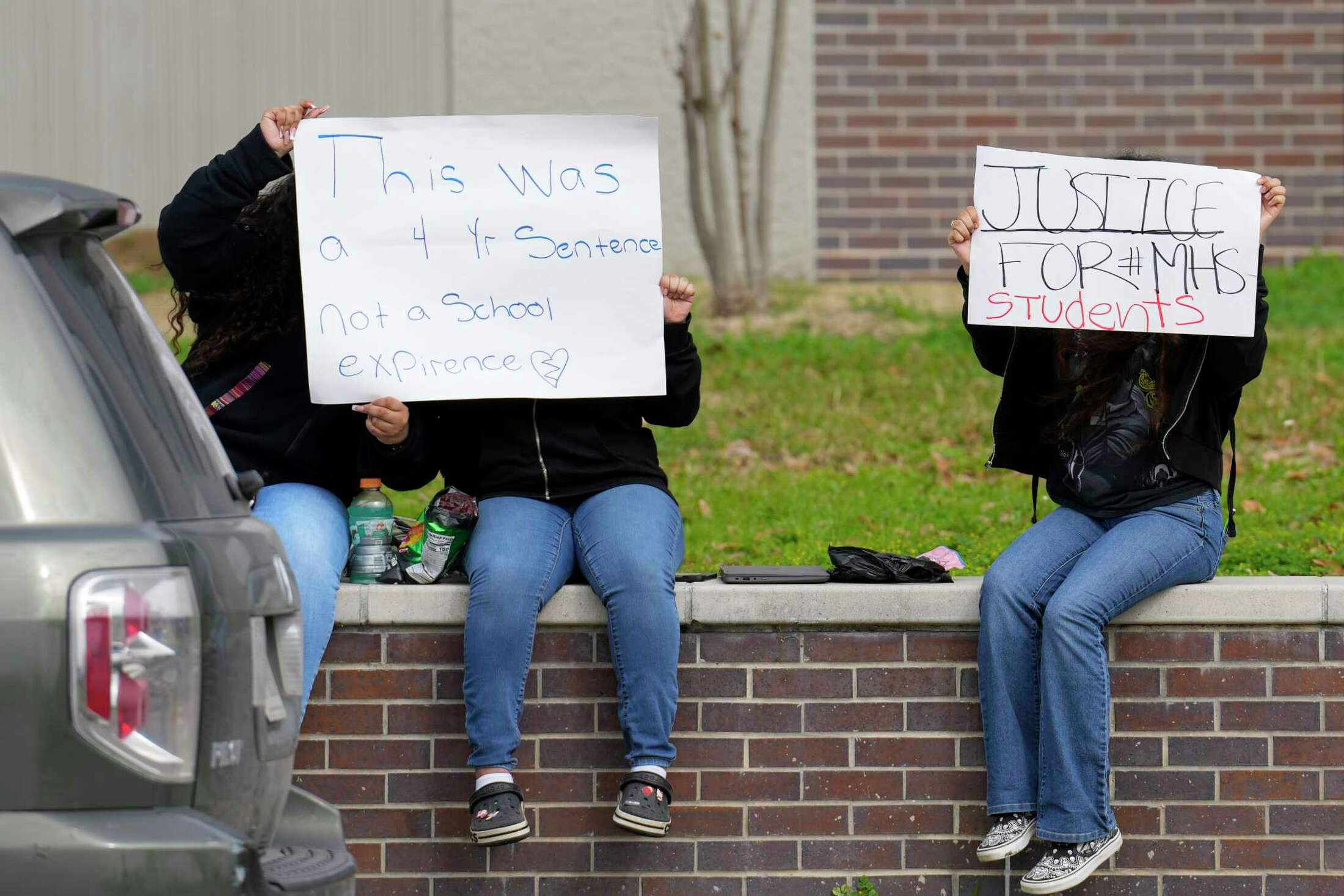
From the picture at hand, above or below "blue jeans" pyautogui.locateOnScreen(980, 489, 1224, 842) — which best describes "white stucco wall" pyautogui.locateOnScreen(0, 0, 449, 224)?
above

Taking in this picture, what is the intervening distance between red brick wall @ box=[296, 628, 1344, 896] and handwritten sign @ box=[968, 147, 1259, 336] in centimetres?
85

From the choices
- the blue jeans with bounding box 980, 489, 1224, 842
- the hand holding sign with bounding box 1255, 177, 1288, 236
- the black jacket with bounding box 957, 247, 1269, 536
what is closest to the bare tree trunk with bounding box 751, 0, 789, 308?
→ the black jacket with bounding box 957, 247, 1269, 536

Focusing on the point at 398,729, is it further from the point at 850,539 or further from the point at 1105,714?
the point at 850,539

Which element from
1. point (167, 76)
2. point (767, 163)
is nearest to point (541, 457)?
point (767, 163)

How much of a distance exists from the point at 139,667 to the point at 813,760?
2362 millimetres

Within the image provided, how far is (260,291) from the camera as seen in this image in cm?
445

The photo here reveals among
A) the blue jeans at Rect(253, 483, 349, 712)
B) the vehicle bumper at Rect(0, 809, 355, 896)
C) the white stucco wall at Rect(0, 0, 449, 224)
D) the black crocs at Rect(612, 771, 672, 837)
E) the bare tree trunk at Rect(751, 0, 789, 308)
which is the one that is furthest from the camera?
the bare tree trunk at Rect(751, 0, 789, 308)

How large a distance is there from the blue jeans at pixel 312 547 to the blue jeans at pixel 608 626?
0.35 metres

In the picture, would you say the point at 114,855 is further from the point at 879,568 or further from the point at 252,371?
the point at 879,568

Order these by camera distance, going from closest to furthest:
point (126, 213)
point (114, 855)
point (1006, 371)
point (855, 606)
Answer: point (114, 855), point (126, 213), point (855, 606), point (1006, 371)

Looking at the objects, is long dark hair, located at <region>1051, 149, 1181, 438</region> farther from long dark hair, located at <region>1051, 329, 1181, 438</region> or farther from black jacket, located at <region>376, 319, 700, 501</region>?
black jacket, located at <region>376, 319, 700, 501</region>

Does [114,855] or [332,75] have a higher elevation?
[332,75]

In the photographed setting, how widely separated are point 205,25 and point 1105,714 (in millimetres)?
8531

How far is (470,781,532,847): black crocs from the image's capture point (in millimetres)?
4035
